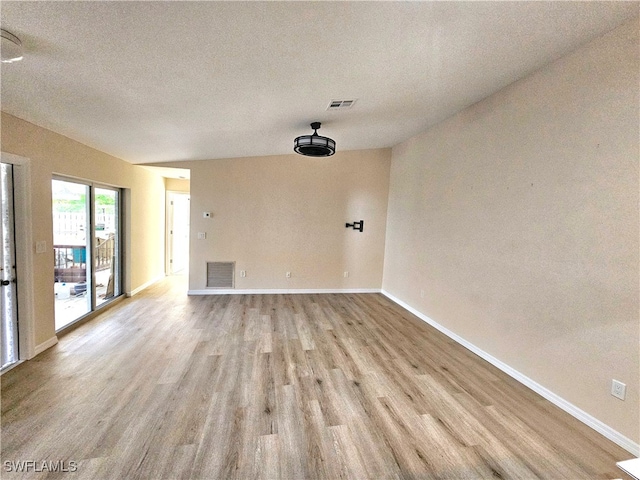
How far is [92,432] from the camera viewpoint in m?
1.76

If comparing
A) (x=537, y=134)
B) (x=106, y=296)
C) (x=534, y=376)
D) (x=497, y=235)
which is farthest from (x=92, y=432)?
(x=537, y=134)

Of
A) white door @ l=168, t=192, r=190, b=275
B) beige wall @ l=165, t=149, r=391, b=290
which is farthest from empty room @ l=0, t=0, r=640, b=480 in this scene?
white door @ l=168, t=192, r=190, b=275

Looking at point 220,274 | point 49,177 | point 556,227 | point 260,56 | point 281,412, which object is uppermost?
point 260,56

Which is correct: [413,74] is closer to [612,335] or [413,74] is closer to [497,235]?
[497,235]

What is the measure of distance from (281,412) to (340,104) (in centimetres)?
291

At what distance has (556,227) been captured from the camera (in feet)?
7.20

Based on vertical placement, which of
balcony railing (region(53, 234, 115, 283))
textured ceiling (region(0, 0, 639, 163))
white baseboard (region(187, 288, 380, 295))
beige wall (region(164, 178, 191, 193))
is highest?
textured ceiling (region(0, 0, 639, 163))

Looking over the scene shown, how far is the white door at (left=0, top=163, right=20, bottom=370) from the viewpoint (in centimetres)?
239

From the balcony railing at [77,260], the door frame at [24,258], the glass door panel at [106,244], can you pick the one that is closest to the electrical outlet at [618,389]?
the door frame at [24,258]

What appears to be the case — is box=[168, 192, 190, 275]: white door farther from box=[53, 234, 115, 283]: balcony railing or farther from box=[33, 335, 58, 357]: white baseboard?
box=[33, 335, 58, 357]: white baseboard

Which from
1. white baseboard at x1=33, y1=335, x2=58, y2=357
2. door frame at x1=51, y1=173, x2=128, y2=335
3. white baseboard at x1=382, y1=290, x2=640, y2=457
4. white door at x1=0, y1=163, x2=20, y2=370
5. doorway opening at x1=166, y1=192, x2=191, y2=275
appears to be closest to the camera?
white baseboard at x1=382, y1=290, x2=640, y2=457

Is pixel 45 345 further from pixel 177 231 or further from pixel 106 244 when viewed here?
pixel 177 231

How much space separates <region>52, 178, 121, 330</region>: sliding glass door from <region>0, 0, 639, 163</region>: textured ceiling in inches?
33.4

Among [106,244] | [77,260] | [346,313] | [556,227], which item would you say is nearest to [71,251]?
[77,260]
